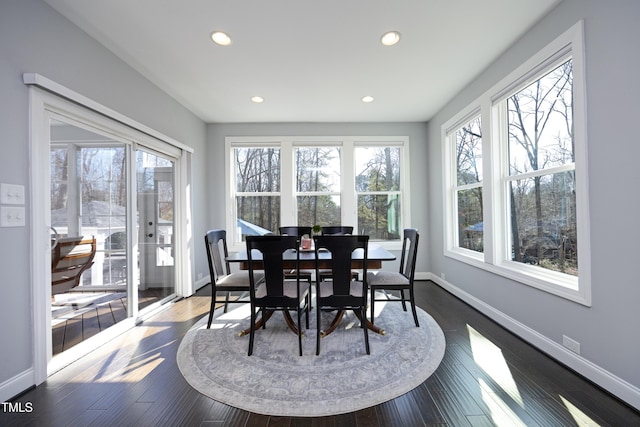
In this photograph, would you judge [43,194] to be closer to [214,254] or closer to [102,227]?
[102,227]

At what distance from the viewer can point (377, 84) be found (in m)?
3.26

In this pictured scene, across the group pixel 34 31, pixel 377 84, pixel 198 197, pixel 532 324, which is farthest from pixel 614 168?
pixel 198 197

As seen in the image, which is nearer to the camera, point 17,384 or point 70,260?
point 17,384

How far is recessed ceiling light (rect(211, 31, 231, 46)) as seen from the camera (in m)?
2.31

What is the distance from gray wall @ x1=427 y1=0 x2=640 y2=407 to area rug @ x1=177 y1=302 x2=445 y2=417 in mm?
982

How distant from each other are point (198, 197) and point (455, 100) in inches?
160

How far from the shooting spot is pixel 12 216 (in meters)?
1.75

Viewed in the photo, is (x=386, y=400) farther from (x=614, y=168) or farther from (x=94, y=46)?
(x=94, y=46)

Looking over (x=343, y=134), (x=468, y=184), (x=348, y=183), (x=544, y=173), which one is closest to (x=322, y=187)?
(x=348, y=183)

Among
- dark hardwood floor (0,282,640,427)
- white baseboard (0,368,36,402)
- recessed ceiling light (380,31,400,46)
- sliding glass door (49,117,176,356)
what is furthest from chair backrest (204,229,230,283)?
recessed ceiling light (380,31,400,46)

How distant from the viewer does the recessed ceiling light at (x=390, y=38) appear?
7.63 ft

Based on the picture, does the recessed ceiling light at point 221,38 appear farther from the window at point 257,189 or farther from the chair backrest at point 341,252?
the window at point 257,189

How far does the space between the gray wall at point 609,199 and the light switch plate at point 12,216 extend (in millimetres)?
3845

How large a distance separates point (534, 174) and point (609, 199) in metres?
0.77
